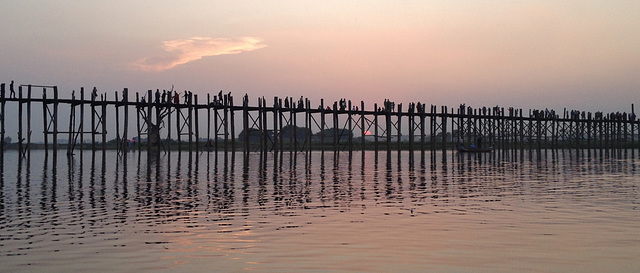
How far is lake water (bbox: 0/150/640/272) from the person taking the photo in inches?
291

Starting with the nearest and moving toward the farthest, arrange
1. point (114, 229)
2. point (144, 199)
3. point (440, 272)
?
point (440, 272) → point (114, 229) → point (144, 199)

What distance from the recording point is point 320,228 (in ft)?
32.3

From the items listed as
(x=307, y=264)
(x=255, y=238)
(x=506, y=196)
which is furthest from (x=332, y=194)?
(x=307, y=264)

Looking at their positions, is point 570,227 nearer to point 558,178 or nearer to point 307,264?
point 307,264

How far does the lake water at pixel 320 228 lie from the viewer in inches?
291

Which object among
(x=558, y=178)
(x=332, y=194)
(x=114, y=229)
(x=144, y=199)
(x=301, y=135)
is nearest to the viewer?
(x=114, y=229)

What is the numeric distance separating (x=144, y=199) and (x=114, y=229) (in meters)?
4.45

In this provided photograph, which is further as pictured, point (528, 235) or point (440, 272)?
point (528, 235)

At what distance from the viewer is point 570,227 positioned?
986cm

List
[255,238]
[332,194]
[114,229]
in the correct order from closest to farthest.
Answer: [255,238] < [114,229] < [332,194]

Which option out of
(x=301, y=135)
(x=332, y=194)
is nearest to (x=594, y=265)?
(x=332, y=194)

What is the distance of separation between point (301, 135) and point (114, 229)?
119559 mm

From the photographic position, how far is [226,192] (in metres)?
15.6

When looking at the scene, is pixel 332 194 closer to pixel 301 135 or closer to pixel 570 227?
pixel 570 227
